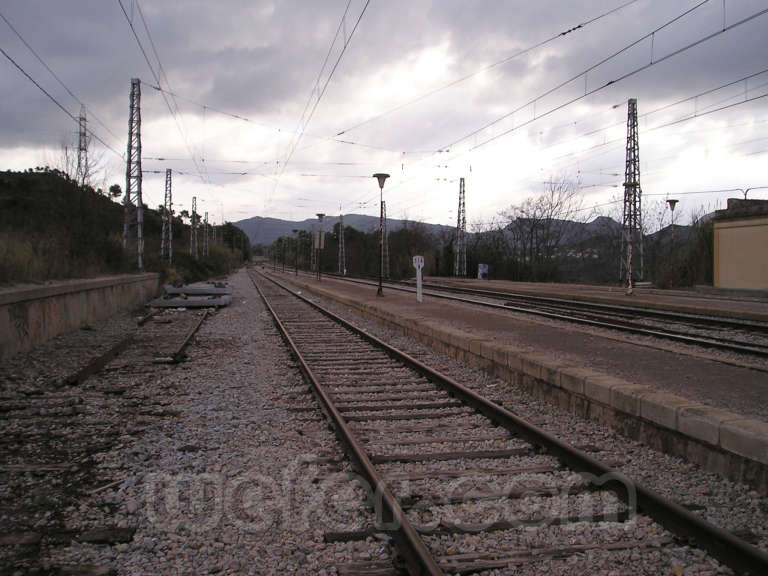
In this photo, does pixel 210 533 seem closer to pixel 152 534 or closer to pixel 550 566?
pixel 152 534

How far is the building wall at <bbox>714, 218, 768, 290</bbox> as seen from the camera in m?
24.7

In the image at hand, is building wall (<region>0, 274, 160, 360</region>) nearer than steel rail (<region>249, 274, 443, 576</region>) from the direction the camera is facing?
No

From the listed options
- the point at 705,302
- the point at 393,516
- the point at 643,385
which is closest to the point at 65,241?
the point at 643,385

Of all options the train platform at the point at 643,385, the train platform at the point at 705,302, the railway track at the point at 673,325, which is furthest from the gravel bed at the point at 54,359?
the train platform at the point at 705,302

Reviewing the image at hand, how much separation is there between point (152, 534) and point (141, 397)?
3.94m

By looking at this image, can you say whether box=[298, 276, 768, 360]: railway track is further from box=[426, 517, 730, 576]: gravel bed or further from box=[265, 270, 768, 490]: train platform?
box=[426, 517, 730, 576]: gravel bed

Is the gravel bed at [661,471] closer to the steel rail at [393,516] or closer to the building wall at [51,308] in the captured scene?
the steel rail at [393,516]

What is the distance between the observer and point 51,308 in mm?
12648

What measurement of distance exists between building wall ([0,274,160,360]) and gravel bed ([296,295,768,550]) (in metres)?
8.12

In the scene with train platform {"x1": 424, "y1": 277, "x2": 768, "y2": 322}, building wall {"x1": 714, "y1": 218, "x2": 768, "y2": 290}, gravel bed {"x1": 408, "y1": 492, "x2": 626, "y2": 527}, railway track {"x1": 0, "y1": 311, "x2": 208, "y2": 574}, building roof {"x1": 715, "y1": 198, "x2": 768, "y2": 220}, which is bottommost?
railway track {"x1": 0, "y1": 311, "x2": 208, "y2": 574}

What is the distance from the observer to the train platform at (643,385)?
4.39 m

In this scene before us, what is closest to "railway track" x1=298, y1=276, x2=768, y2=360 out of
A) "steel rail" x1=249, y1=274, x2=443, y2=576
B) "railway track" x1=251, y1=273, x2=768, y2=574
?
"railway track" x1=251, y1=273, x2=768, y2=574

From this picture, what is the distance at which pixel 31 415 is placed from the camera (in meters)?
6.28

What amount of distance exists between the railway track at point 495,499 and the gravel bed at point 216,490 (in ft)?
0.90
